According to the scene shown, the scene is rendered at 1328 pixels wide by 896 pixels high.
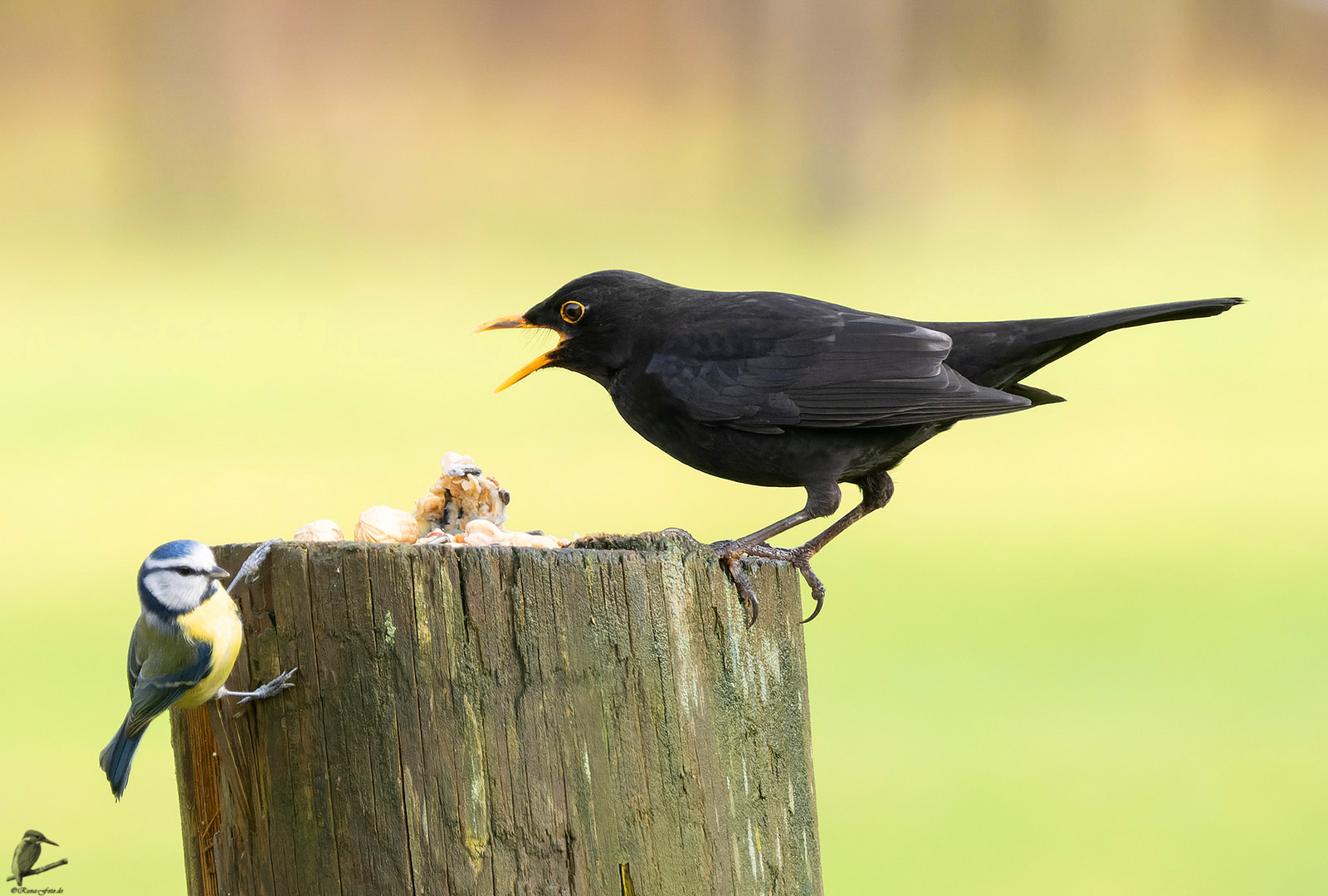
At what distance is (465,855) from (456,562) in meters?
0.60

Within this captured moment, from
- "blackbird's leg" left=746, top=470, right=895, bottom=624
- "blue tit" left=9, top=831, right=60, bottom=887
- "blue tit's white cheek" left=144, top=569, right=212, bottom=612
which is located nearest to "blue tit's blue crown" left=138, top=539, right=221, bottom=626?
"blue tit's white cheek" left=144, top=569, right=212, bottom=612

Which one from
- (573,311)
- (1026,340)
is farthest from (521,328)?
(1026,340)

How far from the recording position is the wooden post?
2.25 metres

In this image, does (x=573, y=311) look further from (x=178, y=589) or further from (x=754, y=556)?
(x=178, y=589)

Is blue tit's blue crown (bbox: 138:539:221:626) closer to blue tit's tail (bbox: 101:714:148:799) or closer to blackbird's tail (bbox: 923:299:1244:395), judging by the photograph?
blue tit's tail (bbox: 101:714:148:799)

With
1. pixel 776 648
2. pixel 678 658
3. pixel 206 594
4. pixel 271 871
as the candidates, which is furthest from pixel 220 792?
pixel 776 648

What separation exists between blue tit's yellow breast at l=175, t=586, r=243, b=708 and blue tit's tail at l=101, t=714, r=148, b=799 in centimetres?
15

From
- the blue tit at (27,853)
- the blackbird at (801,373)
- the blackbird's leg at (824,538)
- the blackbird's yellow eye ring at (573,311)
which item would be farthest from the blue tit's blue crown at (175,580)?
the blackbird's yellow eye ring at (573,311)

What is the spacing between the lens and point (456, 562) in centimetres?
228

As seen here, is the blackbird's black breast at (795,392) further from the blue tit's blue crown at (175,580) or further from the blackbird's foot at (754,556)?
the blue tit's blue crown at (175,580)

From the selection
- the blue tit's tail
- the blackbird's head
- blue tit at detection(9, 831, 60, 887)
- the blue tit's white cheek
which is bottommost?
blue tit at detection(9, 831, 60, 887)

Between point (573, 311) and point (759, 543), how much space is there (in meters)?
1.36

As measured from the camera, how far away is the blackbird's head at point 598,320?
4172 mm

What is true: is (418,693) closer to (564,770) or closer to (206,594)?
(564,770)
